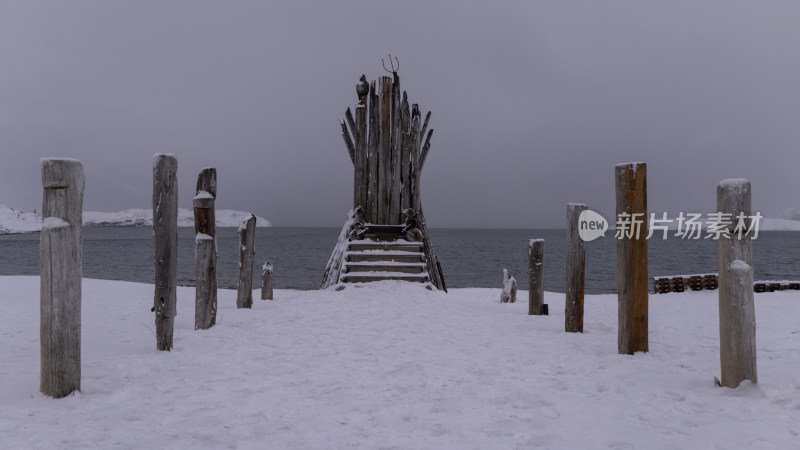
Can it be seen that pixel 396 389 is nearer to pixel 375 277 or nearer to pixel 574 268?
pixel 574 268

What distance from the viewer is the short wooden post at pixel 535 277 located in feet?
27.4

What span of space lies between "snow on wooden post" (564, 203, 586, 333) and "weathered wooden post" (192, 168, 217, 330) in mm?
4833

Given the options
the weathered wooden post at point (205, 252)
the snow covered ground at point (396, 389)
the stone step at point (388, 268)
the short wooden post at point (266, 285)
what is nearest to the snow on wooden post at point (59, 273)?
the snow covered ground at point (396, 389)

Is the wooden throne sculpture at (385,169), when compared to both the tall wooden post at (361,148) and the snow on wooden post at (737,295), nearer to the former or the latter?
the tall wooden post at (361,148)

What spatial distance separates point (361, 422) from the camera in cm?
334

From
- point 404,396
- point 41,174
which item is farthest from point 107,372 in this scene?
point 404,396

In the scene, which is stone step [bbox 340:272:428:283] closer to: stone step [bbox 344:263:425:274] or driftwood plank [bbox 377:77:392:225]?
stone step [bbox 344:263:425:274]

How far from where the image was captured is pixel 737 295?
3955mm

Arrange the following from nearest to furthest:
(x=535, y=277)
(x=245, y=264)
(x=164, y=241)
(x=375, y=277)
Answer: (x=164, y=241)
(x=535, y=277)
(x=245, y=264)
(x=375, y=277)

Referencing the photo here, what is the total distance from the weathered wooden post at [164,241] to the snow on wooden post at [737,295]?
17.3 feet

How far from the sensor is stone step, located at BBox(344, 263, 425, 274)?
12430mm

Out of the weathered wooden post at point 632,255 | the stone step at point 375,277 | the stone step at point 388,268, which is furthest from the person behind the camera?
the stone step at point 388,268

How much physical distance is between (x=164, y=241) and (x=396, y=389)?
9.96 feet

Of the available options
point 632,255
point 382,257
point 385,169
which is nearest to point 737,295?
point 632,255
